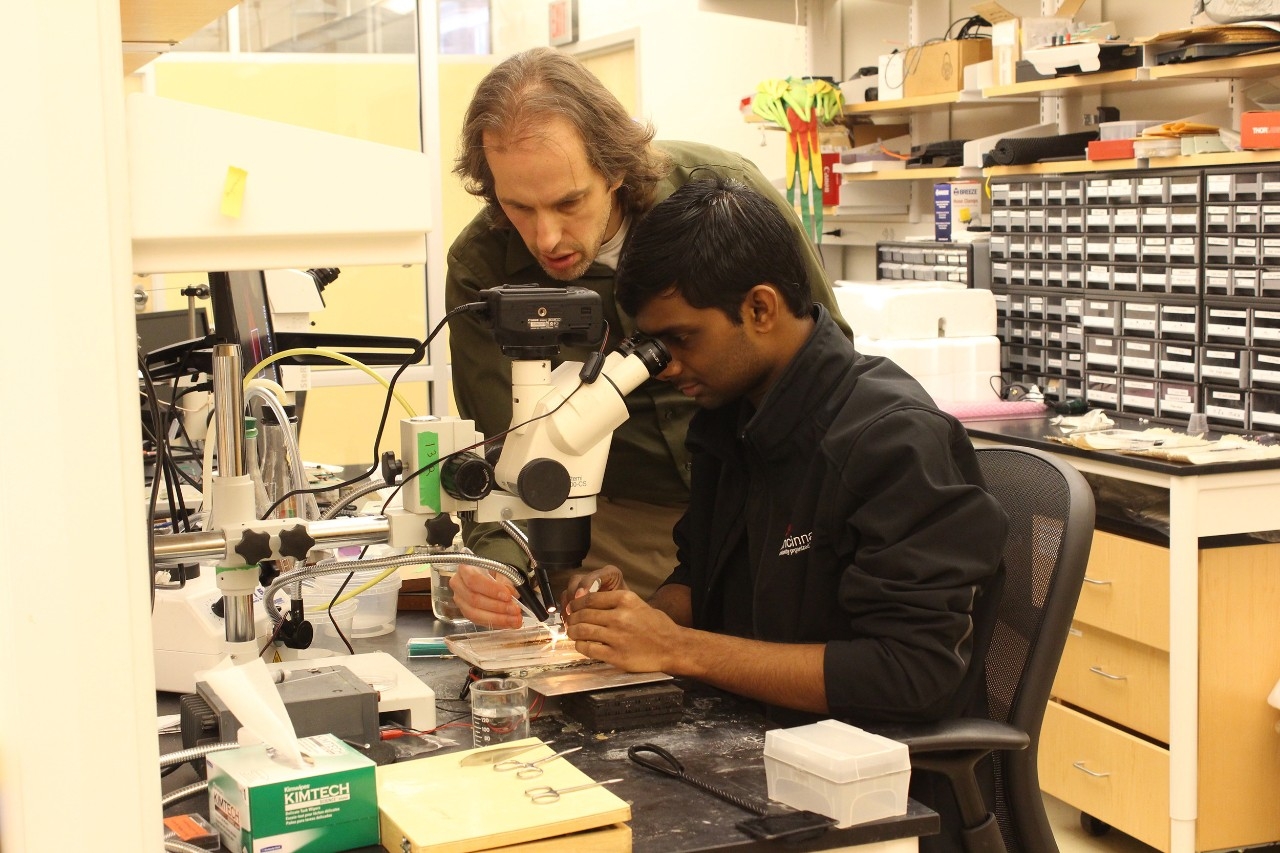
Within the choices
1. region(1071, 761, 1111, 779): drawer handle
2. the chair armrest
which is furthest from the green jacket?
region(1071, 761, 1111, 779): drawer handle

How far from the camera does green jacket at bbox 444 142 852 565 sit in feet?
6.60

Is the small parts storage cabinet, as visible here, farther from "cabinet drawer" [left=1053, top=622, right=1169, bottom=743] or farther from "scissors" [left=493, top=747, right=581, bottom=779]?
"scissors" [left=493, top=747, right=581, bottom=779]

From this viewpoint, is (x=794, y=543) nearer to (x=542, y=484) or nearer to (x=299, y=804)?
(x=542, y=484)

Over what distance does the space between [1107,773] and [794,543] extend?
60.5 inches

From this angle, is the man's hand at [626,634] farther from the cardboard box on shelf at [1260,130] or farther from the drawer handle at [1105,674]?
the cardboard box on shelf at [1260,130]

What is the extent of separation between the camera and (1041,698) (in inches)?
61.4

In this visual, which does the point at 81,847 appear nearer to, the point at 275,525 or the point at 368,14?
the point at 275,525

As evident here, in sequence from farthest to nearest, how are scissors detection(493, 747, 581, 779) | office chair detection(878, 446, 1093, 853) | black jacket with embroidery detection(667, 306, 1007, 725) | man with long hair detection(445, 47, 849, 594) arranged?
man with long hair detection(445, 47, 849, 594) → office chair detection(878, 446, 1093, 853) → black jacket with embroidery detection(667, 306, 1007, 725) → scissors detection(493, 747, 581, 779)

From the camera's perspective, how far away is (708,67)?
16.7ft

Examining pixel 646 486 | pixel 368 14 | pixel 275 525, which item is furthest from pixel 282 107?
pixel 275 525

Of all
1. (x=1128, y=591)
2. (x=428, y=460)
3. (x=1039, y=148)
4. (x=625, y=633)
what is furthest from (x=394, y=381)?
(x=1039, y=148)

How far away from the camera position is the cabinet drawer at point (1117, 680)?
265 cm

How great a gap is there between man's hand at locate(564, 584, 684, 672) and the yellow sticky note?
0.76 m

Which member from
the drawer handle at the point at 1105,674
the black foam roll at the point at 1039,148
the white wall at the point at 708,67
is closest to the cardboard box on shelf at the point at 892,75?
the black foam roll at the point at 1039,148
